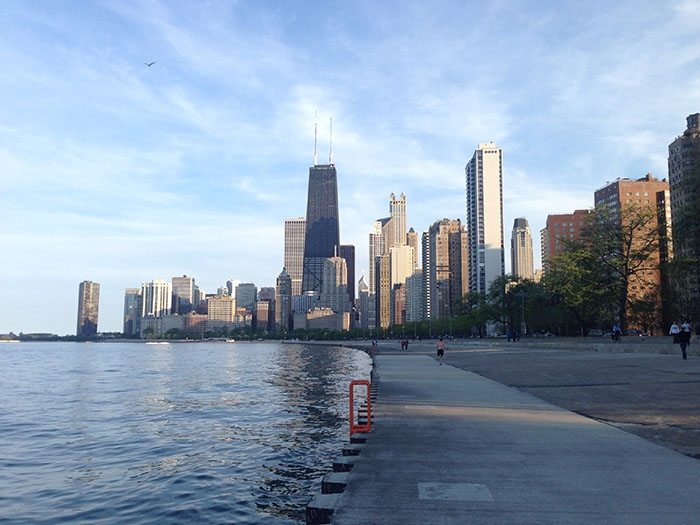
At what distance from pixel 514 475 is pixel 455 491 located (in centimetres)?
131

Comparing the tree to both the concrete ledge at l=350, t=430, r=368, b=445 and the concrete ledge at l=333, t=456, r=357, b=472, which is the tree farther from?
the concrete ledge at l=333, t=456, r=357, b=472

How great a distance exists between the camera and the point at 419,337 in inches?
7844

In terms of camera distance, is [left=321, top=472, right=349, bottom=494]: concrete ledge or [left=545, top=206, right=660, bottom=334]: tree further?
[left=545, top=206, right=660, bottom=334]: tree

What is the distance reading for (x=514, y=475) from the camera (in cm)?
873

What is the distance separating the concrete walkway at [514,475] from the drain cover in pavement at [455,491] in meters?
0.01

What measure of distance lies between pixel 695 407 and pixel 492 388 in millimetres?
8298

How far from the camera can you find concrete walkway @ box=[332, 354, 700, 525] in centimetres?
690

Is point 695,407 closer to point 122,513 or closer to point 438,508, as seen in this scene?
point 438,508

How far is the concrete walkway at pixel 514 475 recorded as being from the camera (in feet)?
22.6

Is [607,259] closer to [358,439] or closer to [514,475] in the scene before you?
[358,439]

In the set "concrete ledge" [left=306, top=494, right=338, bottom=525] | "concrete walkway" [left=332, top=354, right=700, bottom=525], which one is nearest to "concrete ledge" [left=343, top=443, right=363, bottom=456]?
"concrete walkway" [left=332, top=354, right=700, bottom=525]

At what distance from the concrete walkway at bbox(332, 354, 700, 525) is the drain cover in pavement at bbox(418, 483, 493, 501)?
1 centimetres

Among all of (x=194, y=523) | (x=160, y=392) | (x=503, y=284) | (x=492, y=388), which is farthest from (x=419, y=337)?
(x=194, y=523)

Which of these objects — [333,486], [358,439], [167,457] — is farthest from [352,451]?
[167,457]
